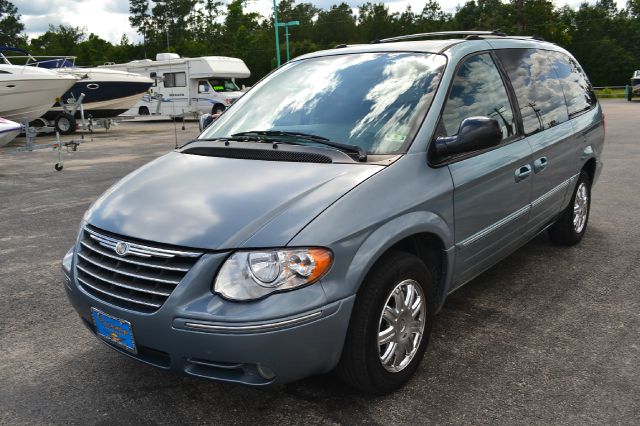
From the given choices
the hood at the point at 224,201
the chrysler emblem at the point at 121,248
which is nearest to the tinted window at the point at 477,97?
the hood at the point at 224,201

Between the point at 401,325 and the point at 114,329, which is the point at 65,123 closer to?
the point at 114,329

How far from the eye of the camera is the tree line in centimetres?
6185

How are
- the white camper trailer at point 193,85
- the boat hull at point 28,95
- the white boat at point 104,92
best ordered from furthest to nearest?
the white camper trailer at point 193,85, the white boat at point 104,92, the boat hull at point 28,95

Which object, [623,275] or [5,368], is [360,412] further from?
[623,275]

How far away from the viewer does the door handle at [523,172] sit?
3.83 metres

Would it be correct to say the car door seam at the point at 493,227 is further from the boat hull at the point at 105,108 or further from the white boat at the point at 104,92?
the boat hull at the point at 105,108

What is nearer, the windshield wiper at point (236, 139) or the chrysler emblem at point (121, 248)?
the chrysler emblem at point (121, 248)

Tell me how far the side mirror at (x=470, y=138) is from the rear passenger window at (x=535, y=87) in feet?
3.33

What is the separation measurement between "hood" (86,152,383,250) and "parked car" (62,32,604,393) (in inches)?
0.4

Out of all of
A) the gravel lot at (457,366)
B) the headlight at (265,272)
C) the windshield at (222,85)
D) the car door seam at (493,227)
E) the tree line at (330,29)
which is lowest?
the gravel lot at (457,366)

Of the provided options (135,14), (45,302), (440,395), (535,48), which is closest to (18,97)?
(45,302)

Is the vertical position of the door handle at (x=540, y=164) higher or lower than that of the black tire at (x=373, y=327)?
higher

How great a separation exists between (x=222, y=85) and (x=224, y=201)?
2691cm

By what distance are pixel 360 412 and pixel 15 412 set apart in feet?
5.59
